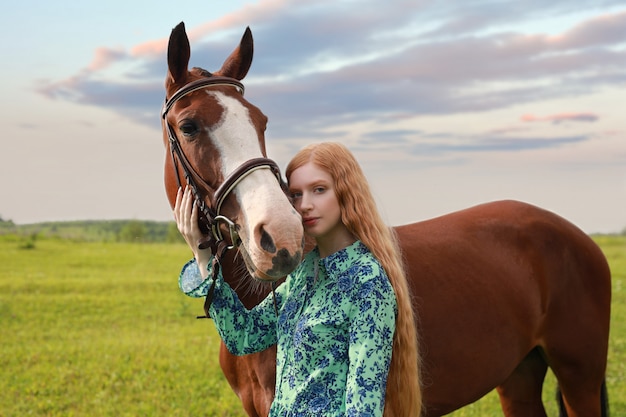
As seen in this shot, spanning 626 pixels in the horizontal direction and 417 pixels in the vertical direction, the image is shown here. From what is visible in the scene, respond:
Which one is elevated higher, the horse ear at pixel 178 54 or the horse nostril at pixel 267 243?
the horse ear at pixel 178 54


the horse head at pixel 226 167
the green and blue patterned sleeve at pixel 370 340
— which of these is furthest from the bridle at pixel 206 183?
the green and blue patterned sleeve at pixel 370 340

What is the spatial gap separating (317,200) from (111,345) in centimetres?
737

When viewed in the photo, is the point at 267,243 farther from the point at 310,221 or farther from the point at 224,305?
the point at 224,305

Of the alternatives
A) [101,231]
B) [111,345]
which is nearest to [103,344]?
[111,345]

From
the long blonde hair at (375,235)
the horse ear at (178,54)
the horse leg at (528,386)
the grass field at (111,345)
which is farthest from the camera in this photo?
the grass field at (111,345)

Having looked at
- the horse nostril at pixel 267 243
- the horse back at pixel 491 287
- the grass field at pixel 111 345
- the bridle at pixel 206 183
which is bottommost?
the grass field at pixel 111 345

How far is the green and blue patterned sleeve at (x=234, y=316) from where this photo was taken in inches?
93.4

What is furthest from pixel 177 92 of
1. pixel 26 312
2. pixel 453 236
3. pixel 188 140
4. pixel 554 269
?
pixel 26 312

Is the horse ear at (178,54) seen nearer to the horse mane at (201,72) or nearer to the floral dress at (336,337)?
the horse mane at (201,72)

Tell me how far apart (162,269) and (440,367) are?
13.2 meters

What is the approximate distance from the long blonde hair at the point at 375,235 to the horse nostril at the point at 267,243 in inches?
11.0

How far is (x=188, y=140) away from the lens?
2.50m

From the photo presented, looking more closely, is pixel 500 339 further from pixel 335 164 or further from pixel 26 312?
pixel 26 312

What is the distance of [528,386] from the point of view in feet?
14.0
